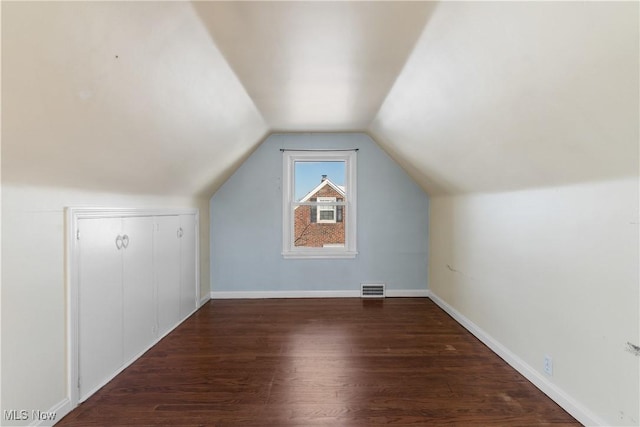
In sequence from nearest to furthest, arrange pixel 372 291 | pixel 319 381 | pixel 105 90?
pixel 105 90
pixel 319 381
pixel 372 291

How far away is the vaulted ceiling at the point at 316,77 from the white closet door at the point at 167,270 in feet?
1.74

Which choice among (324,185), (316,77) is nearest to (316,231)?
(324,185)

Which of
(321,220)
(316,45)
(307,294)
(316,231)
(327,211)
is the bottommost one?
(307,294)

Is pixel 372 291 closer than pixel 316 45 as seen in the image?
No

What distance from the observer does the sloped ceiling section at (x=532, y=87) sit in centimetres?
124

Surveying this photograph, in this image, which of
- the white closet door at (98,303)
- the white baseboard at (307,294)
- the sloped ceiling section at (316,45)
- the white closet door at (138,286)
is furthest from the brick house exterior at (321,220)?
the white closet door at (98,303)

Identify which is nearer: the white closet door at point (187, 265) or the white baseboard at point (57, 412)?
the white baseboard at point (57, 412)

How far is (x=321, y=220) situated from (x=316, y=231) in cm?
17

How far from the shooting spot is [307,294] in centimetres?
464

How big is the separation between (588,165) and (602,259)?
0.52 m

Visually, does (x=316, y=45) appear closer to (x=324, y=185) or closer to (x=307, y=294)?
(x=324, y=185)

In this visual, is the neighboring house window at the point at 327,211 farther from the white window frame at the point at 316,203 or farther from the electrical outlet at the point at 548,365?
the electrical outlet at the point at 548,365

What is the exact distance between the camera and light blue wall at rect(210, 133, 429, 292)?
4.62m

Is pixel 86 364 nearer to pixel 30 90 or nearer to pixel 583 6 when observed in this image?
pixel 30 90
